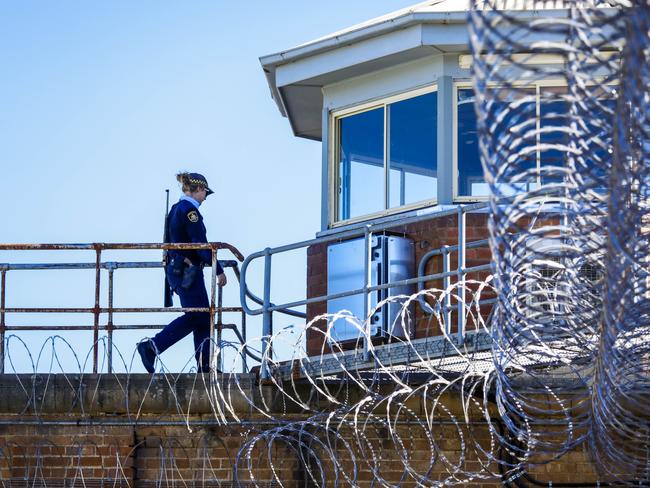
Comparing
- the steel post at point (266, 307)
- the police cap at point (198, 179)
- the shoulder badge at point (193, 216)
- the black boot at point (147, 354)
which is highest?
the police cap at point (198, 179)

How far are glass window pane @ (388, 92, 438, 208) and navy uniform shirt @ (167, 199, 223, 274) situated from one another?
1.69 meters

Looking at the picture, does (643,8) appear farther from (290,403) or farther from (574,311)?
(290,403)

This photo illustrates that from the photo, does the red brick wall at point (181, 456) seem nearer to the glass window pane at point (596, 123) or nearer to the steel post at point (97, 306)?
the steel post at point (97, 306)

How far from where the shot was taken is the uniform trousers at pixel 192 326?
480 inches

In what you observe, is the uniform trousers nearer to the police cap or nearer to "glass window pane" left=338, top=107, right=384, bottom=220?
the police cap

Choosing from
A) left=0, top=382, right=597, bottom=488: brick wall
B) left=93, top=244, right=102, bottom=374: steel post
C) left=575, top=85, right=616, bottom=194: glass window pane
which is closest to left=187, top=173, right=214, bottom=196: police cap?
left=93, top=244, right=102, bottom=374: steel post

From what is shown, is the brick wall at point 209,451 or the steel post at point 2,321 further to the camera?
the steel post at point 2,321

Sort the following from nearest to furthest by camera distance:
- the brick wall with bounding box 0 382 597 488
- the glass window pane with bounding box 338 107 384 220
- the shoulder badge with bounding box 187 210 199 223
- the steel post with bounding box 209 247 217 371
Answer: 1. the brick wall with bounding box 0 382 597 488
2. the steel post with bounding box 209 247 217 371
3. the shoulder badge with bounding box 187 210 199 223
4. the glass window pane with bounding box 338 107 384 220

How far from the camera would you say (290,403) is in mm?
11703

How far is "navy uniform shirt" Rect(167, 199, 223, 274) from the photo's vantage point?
12398mm

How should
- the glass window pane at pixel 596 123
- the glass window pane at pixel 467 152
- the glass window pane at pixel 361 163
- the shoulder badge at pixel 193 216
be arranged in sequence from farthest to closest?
the glass window pane at pixel 361 163
the glass window pane at pixel 467 152
the shoulder badge at pixel 193 216
the glass window pane at pixel 596 123

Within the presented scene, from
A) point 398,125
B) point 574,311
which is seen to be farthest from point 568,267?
point 398,125

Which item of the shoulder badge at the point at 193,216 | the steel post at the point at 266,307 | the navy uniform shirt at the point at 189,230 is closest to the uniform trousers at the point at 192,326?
the navy uniform shirt at the point at 189,230

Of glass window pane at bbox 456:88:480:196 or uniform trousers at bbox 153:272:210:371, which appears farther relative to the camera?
glass window pane at bbox 456:88:480:196
